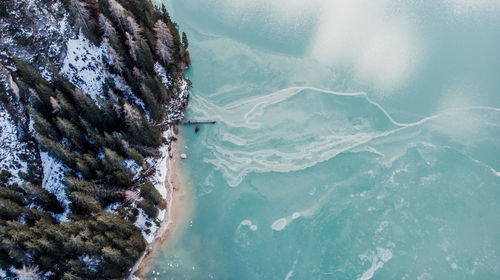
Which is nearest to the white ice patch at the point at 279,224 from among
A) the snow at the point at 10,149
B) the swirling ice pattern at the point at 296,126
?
the swirling ice pattern at the point at 296,126

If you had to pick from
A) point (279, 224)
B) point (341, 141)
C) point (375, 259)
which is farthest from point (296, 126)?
point (375, 259)

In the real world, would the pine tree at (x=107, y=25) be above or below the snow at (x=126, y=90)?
above

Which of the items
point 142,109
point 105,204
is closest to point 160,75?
point 142,109

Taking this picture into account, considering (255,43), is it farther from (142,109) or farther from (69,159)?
(69,159)

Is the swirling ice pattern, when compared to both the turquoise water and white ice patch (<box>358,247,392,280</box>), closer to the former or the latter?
the turquoise water

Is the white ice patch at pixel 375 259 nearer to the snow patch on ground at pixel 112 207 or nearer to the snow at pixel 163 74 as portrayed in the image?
the snow patch on ground at pixel 112 207
